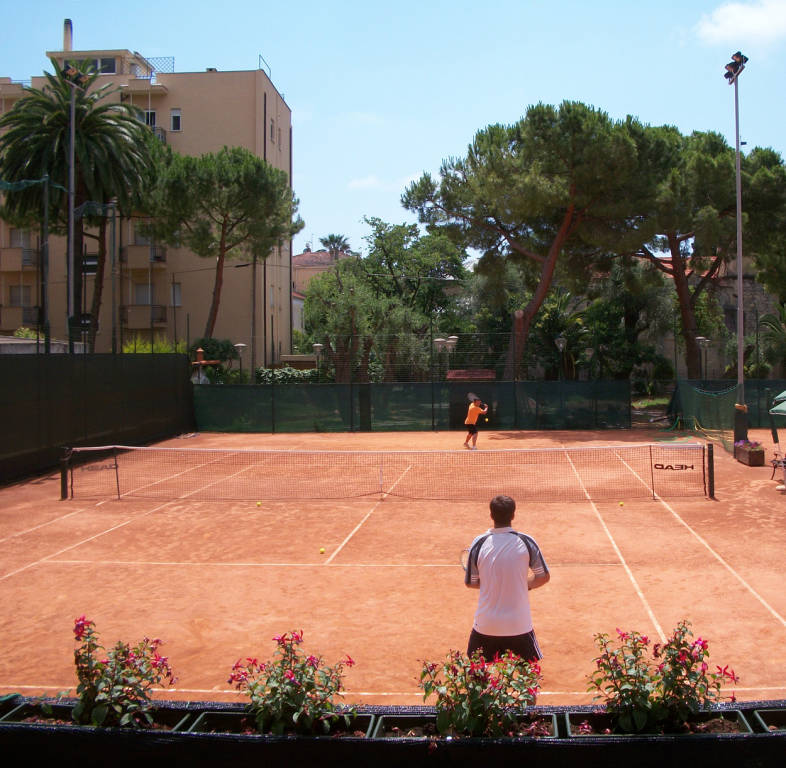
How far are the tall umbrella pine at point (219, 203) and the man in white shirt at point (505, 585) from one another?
35.2 m

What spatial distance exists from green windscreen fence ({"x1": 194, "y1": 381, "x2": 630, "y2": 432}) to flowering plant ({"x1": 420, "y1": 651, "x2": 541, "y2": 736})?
87.1ft

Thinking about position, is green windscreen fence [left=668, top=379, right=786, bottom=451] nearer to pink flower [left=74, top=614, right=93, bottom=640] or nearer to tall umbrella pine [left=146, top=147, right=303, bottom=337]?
tall umbrella pine [left=146, top=147, right=303, bottom=337]

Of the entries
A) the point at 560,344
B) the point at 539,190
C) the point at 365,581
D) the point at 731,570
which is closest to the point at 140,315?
the point at 560,344

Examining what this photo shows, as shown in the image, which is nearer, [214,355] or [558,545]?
[558,545]

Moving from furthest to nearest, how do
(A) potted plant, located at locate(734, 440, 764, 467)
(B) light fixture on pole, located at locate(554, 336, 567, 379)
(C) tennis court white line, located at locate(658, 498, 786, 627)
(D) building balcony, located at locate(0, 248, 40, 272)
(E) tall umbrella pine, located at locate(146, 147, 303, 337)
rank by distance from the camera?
(D) building balcony, located at locate(0, 248, 40, 272)
(E) tall umbrella pine, located at locate(146, 147, 303, 337)
(B) light fixture on pole, located at locate(554, 336, 567, 379)
(A) potted plant, located at locate(734, 440, 764, 467)
(C) tennis court white line, located at locate(658, 498, 786, 627)

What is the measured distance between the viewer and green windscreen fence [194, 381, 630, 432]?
30375 mm

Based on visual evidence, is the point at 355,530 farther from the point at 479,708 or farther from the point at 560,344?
the point at 560,344

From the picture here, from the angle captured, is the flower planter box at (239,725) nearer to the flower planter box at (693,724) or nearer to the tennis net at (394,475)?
the flower planter box at (693,724)

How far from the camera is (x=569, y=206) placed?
3120 cm

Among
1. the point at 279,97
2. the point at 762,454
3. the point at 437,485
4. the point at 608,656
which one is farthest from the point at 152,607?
the point at 279,97

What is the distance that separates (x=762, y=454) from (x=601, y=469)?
166 inches

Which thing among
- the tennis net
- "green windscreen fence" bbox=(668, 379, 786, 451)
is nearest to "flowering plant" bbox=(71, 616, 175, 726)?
the tennis net

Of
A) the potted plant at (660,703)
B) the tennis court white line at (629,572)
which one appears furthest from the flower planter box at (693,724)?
the tennis court white line at (629,572)

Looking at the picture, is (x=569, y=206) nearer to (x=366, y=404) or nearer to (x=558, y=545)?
(x=366, y=404)
